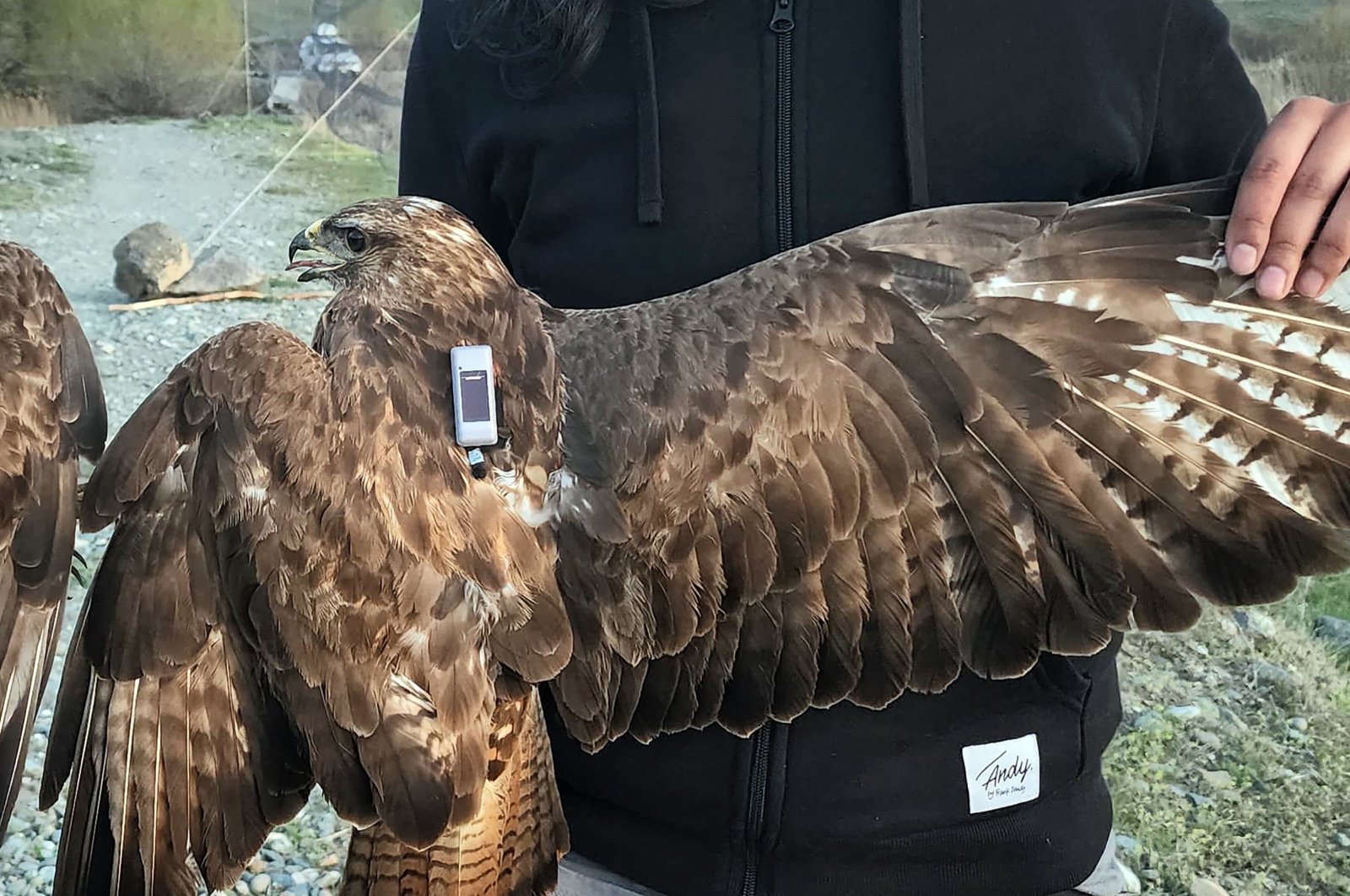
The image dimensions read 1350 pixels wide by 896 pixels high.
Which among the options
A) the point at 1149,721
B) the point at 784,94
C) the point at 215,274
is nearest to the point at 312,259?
the point at 784,94

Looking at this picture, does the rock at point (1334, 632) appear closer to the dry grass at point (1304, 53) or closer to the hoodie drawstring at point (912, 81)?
the dry grass at point (1304, 53)

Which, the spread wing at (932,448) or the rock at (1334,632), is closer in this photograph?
the spread wing at (932,448)

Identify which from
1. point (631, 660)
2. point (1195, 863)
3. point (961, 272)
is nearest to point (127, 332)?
point (631, 660)

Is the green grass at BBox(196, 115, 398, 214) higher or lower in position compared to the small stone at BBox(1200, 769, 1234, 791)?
higher

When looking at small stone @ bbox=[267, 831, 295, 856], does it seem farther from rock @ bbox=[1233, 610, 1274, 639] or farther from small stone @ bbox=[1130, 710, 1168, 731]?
rock @ bbox=[1233, 610, 1274, 639]

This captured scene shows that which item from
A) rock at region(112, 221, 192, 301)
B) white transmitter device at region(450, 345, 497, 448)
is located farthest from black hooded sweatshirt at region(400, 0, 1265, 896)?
rock at region(112, 221, 192, 301)

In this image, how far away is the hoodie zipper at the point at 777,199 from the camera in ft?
4.39

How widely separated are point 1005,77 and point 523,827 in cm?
Result: 112

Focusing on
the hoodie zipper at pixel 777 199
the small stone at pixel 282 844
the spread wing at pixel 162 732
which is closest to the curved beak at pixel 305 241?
the spread wing at pixel 162 732

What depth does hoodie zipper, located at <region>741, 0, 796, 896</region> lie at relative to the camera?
1339mm

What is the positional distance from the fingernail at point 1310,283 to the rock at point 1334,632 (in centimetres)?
216

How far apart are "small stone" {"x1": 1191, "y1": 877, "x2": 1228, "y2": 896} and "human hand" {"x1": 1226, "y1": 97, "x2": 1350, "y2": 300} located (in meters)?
2.13

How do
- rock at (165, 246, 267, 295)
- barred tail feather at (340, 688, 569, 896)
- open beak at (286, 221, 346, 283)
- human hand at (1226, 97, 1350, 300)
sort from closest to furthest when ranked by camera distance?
human hand at (1226, 97, 1350, 300), barred tail feather at (340, 688, 569, 896), open beak at (286, 221, 346, 283), rock at (165, 246, 267, 295)

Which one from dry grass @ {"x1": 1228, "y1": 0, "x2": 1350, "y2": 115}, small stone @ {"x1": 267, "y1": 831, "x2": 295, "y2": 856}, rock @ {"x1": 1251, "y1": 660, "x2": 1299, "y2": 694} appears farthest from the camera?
rock @ {"x1": 1251, "y1": 660, "x2": 1299, "y2": 694}
